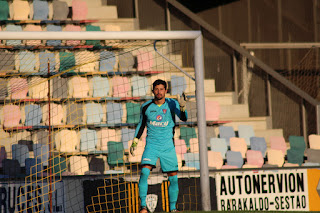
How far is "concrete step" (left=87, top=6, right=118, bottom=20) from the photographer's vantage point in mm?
9773

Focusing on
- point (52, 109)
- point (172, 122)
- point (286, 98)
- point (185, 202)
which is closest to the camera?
point (172, 122)

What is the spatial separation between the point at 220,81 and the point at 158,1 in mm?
1715

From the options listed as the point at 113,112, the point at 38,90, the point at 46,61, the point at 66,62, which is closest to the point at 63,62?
the point at 66,62

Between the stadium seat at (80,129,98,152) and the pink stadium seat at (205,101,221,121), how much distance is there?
1.93 metres

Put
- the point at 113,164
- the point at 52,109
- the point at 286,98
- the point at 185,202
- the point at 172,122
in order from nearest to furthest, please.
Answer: the point at 172,122 < the point at 185,202 < the point at 113,164 < the point at 52,109 < the point at 286,98

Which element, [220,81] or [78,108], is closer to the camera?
[78,108]

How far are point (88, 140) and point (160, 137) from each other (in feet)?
9.82

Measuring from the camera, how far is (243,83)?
9.39m

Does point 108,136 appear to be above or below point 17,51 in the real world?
below

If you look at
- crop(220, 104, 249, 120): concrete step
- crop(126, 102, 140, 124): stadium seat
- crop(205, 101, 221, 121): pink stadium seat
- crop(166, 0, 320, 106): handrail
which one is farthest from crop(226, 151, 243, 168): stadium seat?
crop(166, 0, 320, 106): handrail

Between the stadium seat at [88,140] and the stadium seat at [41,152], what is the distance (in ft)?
1.80

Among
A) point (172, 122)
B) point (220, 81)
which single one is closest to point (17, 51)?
point (220, 81)

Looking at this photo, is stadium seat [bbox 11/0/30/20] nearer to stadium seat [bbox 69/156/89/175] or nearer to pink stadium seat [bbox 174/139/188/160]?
stadium seat [bbox 69/156/89/175]

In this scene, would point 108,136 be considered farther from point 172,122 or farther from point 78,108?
point 172,122
